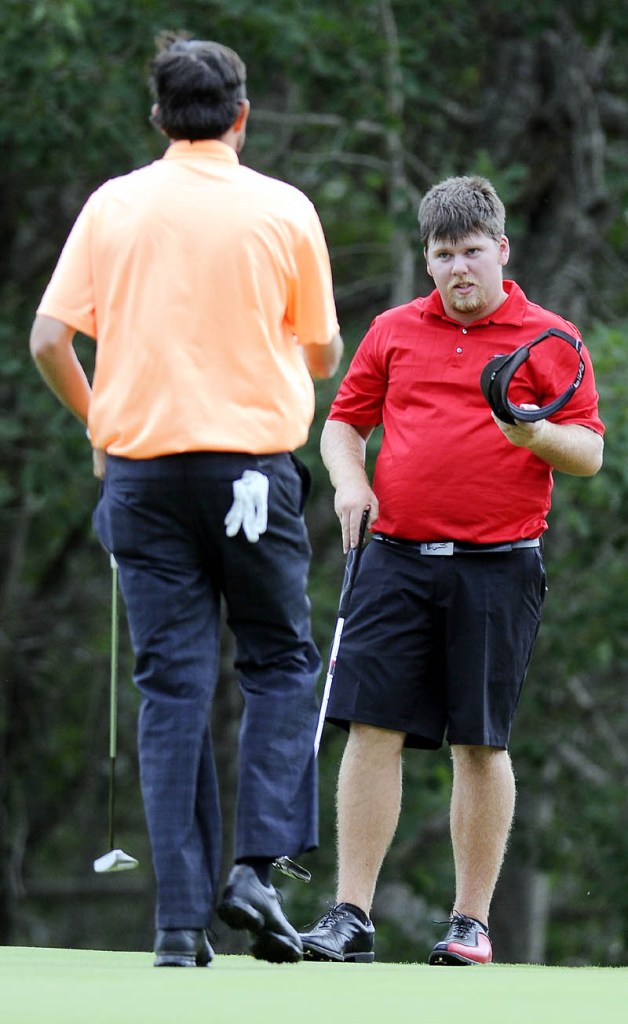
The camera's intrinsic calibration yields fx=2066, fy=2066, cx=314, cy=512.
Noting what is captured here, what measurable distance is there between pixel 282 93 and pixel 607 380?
3845mm

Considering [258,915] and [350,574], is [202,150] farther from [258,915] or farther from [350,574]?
[258,915]

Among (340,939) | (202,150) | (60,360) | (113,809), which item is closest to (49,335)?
(60,360)

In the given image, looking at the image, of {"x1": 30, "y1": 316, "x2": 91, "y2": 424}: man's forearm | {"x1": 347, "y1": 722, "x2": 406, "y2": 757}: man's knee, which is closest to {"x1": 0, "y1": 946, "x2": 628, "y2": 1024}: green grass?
{"x1": 347, "y1": 722, "x2": 406, "y2": 757}: man's knee

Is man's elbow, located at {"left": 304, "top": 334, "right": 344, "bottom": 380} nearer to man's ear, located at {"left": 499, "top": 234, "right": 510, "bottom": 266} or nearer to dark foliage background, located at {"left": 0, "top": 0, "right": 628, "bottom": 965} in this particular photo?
man's ear, located at {"left": 499, "top": 234, "right": 510, "bottom": 266}

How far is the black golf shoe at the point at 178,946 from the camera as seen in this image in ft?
12.6

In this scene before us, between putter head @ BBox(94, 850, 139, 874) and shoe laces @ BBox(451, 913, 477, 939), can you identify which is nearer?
putter head @ BBox(94, 850, 139, 874)

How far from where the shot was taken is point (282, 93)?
12289mm

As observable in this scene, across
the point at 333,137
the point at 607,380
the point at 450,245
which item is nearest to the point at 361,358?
the point at 450,245

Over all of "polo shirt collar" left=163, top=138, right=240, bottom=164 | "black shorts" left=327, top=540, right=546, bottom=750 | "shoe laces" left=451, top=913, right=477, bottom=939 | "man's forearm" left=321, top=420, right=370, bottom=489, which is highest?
"polo shirt collar" left=163, top=138, right=240, bottom=164

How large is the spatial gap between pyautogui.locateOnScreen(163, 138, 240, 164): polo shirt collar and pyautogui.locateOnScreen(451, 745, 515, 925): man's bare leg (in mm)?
1504

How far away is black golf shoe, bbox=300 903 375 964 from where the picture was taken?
4422mm

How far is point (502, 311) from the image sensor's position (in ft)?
15.4

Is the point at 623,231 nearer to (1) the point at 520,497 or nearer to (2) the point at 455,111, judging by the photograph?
(2) the point at 455,111

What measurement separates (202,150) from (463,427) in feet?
3.26
